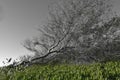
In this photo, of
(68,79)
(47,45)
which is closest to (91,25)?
(47,45)

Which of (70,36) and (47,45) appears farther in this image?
(47,45)

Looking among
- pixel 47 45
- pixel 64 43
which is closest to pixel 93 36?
pixel 64 43

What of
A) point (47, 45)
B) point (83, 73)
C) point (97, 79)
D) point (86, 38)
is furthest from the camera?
point (47, 45)

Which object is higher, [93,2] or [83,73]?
[93,2]

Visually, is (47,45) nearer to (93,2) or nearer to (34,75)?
(93,2)

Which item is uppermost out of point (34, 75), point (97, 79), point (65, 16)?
point (65, 16)

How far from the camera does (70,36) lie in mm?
21344

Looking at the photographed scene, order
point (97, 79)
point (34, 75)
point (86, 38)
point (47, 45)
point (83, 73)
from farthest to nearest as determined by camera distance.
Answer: point (47, 45)
point (86, 38)
point (34, 75)
point (83, 73)
point (97, 79)

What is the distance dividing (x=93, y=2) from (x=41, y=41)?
16.8ft

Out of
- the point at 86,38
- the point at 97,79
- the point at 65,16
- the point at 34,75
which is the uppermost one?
the point at 65,16

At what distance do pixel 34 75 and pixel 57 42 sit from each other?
382 inches

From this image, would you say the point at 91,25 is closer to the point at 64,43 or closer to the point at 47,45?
the point at 64,43

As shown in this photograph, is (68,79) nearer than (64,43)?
Yes

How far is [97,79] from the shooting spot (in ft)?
33.3
